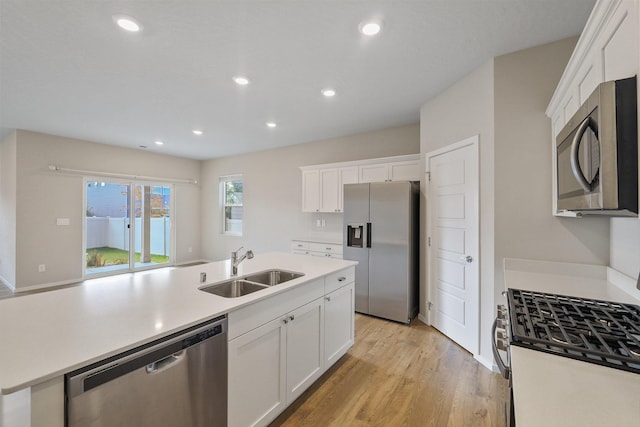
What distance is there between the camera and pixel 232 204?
6789mm

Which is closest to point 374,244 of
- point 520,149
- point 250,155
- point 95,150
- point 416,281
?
point 416,281

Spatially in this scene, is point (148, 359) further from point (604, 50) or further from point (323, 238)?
point (323, 238)

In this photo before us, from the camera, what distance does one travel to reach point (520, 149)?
2.26 m

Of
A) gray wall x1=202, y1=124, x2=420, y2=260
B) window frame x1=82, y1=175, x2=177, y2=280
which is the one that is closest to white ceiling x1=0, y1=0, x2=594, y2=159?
gray wall x1=202, y1=124, x2=420, y2=260

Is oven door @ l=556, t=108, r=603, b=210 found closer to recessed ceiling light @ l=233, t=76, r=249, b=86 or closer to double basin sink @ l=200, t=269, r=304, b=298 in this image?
double basin sink @ l=200, t=269, r=304, b=298

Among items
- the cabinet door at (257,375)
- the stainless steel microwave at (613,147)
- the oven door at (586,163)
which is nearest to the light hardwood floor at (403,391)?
the cabinet door at (257,375)

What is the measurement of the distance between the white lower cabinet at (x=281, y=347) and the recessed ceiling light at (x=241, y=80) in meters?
2.17

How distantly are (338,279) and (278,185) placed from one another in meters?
3.77

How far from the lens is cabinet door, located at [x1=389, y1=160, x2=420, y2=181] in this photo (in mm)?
3709

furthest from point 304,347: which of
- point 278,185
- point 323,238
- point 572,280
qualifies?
point 278,185

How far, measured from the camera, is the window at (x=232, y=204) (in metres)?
6.62

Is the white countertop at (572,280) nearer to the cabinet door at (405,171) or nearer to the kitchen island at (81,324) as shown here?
the kitchen island at (81,324)

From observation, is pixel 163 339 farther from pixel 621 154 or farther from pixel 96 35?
pixel 96 35

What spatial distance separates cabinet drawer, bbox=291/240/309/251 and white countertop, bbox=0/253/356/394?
9.53 ft
